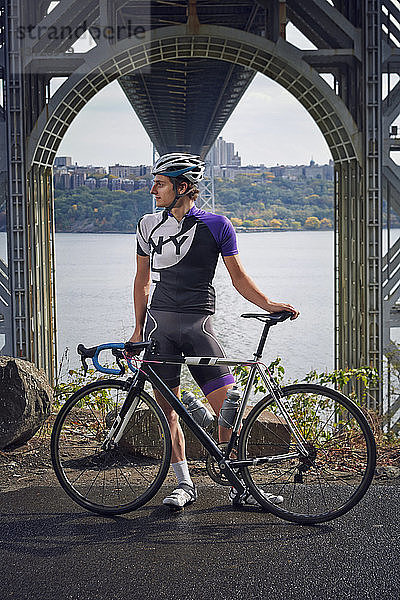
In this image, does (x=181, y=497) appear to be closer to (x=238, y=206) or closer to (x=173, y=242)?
(x=173, y=242)

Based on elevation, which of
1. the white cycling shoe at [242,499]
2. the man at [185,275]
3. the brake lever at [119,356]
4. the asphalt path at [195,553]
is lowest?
the asphalt path at [195,553]

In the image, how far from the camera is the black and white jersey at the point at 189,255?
4504 millimetres

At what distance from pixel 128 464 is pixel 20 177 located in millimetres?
4480

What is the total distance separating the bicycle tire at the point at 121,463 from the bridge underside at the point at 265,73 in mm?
3859

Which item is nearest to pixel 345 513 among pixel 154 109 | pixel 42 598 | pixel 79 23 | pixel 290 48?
pixel 42 598

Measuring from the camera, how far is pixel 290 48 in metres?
8.38

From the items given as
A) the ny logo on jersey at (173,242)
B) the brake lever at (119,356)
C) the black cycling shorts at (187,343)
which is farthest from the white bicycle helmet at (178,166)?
the brake lever at (119,356)

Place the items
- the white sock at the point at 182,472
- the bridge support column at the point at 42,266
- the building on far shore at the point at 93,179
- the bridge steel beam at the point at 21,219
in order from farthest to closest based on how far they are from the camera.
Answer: the building on far shore at the point at 93,179, the bridge support column at the point at 42,266, the bridge steel beam at the point at 21,219, the white sock at the point at 182,472

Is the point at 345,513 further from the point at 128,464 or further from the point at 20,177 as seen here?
the point at 20,177

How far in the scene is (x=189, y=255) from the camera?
4.50 meters

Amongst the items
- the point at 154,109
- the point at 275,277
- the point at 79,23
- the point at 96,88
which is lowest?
the point at 275,277

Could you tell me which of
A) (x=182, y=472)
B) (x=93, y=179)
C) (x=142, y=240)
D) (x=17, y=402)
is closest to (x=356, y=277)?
(x=17, y=402)

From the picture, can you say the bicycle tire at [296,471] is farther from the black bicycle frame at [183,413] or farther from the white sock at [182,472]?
the white sock at [182,472]

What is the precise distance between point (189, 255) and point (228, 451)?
110cm
